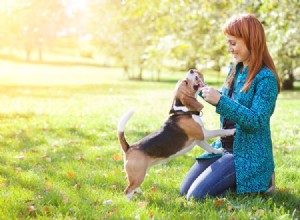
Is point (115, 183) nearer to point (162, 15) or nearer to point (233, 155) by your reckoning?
point (233, 155)

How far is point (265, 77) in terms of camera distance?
186 inches

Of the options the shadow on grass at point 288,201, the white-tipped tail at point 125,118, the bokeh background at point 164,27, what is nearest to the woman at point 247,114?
the shadow on grass at point 288,201

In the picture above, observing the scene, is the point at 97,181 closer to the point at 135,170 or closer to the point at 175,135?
the point at 135,170

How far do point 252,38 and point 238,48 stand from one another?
203 mm

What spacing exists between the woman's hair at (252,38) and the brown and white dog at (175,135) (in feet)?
1.93

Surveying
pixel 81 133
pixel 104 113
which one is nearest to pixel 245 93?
pixel 81 133

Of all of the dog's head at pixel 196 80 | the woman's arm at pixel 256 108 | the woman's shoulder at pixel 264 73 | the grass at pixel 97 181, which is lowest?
the grass at pixel 97 181

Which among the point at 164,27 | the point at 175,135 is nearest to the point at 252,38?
the point at 175,135

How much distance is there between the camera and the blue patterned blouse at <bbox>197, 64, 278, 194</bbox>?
461cm

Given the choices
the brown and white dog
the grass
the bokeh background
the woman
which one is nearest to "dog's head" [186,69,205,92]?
the brown and white dog

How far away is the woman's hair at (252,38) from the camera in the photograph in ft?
15.5

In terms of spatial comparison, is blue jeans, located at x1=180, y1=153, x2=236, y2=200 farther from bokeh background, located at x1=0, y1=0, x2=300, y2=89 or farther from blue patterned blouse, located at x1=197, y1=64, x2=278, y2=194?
bokeh background, located at x1=0, y1=0, x2=300, y2=89

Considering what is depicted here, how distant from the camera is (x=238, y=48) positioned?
4.87 metres

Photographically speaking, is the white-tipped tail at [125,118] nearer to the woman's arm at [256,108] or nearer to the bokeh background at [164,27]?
the woman's arm at [256,108]
